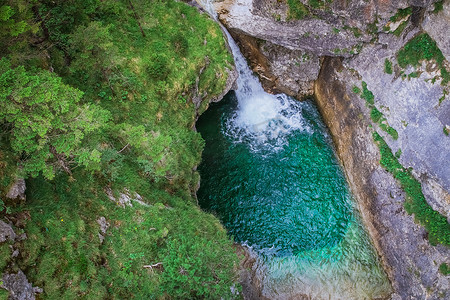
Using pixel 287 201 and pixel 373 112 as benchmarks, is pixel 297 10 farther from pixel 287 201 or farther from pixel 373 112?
pixel 287 201

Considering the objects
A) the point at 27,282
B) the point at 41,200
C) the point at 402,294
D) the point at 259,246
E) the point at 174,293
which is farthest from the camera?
the point at 259,246

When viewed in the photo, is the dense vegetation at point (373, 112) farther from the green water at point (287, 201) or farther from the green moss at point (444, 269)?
the green moss at point (444, 269)

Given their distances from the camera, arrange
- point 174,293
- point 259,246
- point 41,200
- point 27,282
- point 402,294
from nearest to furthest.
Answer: point 27,282 < point 41,200 < point 174,293 < point 402,294 < point 259,246

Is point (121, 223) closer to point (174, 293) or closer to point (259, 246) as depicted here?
point (174, 293)

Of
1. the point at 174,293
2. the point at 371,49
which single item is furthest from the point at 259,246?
the point at 371,49

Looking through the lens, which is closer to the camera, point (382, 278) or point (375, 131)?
point (382, 278)

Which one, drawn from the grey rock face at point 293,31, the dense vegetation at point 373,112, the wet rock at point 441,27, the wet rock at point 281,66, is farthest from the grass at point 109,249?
the wet rock at point 441,27

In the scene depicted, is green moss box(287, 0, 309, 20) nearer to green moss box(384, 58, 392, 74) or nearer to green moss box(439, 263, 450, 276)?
green moss box(384, 58, 392, 74)
